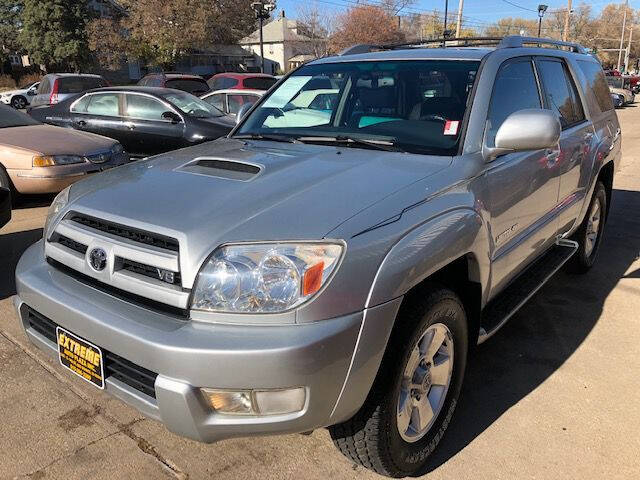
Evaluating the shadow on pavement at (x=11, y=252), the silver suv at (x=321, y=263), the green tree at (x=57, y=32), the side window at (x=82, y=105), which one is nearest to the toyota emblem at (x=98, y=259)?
the silver suv at (x=321, y=263)

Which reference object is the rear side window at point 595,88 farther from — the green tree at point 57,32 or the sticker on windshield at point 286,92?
the green tree at point 57,32

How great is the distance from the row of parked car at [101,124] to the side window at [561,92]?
6.95 ft

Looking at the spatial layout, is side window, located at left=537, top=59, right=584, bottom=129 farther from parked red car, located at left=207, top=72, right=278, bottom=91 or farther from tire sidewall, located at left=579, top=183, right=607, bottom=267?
parked red car, located at left=207, top=72, right=278, bottom=91

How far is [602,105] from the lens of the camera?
193 inches

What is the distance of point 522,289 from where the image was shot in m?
3.38

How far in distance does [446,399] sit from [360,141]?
1353mm

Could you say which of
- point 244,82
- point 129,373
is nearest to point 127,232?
point 129,373

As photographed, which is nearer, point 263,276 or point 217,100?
point 263,276

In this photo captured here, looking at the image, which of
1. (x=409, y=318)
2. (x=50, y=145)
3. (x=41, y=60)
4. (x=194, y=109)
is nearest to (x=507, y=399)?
(x=409, y=318)

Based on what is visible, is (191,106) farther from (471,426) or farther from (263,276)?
(263,276)

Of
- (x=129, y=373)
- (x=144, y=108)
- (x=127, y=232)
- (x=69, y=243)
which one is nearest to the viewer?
(x=129, y=373)

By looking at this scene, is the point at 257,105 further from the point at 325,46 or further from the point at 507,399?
the point at 325,46

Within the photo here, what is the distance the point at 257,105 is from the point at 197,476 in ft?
7.87

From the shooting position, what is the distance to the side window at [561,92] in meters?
3.82
